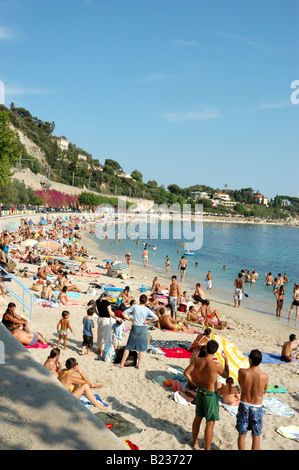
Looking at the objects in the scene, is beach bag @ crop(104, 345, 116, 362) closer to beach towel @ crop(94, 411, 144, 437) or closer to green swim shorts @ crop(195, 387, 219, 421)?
beach towel @ crop(94, 411, 144, 437)

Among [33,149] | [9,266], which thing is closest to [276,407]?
[9,266]

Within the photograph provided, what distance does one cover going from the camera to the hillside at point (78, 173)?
83000mm

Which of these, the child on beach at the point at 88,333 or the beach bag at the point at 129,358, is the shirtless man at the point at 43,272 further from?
the beach bag at the point at 129,358

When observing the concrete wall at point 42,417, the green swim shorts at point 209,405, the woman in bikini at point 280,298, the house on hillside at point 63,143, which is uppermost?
the house on hillside at point 63,143

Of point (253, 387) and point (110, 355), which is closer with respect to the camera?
point (253, 387)

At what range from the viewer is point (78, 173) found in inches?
3878

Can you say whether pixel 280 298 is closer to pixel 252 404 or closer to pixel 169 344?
pixel 169 344

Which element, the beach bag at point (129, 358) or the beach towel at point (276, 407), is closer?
the beach towel at point (276, 407)
